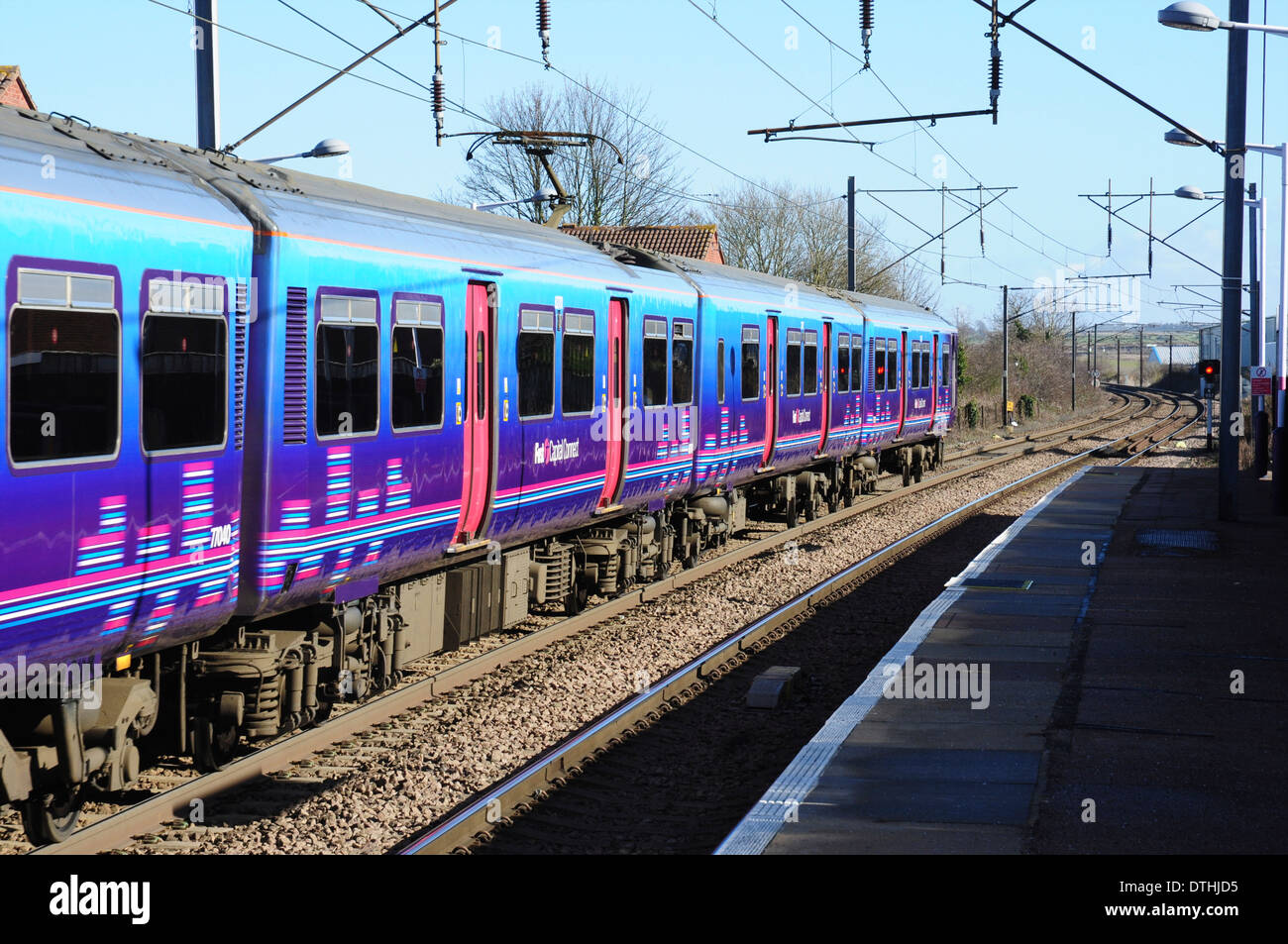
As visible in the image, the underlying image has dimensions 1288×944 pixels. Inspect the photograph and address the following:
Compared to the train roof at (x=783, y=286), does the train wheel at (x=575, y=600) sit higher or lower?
lower

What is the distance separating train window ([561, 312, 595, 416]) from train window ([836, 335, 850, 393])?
36.5 feet

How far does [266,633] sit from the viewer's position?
9.00 m

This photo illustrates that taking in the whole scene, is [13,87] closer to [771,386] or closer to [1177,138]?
[771,386]

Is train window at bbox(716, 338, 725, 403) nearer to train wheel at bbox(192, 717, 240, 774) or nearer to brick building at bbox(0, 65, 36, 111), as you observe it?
train wheel at bbox(192, 717, 240, 774)

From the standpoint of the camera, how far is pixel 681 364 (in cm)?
1667

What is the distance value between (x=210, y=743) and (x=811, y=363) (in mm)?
15403

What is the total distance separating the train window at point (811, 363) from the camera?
22.3 metres

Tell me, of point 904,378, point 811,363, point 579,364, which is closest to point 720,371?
point 811,363

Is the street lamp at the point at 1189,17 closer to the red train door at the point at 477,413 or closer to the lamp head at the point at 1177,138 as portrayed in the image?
the lamp head at the point at 1177,138

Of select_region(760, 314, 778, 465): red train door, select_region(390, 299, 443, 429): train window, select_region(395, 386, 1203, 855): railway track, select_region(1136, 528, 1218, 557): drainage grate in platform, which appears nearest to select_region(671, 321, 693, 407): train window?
select_region(395, 386, 1203, 855): railway track

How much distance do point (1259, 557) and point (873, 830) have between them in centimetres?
1237

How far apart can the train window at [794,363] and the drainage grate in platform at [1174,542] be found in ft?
17.6

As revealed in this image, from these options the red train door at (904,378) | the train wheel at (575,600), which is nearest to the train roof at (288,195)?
the train wheel at (575,600)
